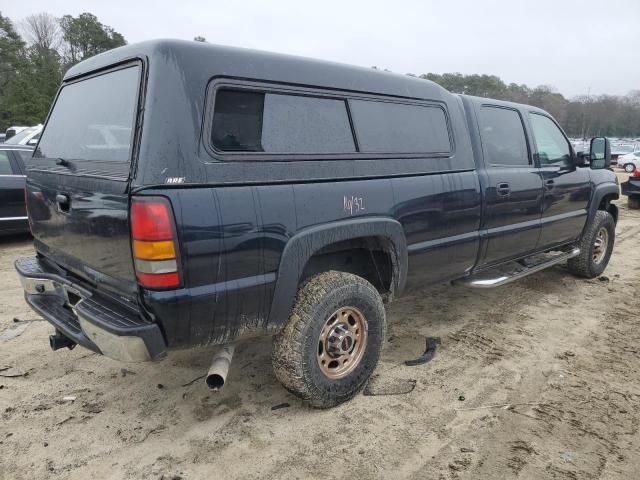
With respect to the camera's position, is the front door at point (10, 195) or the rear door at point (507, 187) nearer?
the rear door at point (507, 187)

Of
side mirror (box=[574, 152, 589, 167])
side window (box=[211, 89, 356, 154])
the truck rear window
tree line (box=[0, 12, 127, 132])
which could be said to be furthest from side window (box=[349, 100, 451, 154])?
tree line (box=[0, 12, 127, 132])

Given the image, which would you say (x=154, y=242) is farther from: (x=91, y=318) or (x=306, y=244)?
(x=306, y=244)

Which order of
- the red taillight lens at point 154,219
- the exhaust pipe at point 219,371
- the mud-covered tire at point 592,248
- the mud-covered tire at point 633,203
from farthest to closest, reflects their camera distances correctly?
1. the mud-covered tire at point 633,203
2. the mud-covered tire at point 592,248
3. the exhaust pipe at point 219,371
4. the red taillight lens at point 154,219

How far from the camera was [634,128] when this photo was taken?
7131 cm

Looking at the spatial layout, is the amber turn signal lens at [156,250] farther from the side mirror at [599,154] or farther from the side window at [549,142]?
the side mirror at [599,154]

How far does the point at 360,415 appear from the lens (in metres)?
2.87

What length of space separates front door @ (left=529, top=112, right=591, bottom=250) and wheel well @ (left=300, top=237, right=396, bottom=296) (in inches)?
78.1

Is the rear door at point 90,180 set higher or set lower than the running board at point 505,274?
higher

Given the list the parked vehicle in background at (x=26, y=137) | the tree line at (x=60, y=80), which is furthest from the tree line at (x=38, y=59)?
the parked vehicle in background at (x=26, y=137)

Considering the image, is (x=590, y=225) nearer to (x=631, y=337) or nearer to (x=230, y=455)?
(x=631, y=337)

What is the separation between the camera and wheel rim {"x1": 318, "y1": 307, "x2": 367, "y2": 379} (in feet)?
9.45

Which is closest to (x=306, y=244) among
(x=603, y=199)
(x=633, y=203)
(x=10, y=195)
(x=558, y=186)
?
(x=558, y=186)

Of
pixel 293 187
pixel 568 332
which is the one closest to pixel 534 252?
pixel 568 332

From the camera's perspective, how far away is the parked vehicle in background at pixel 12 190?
22.9ft
